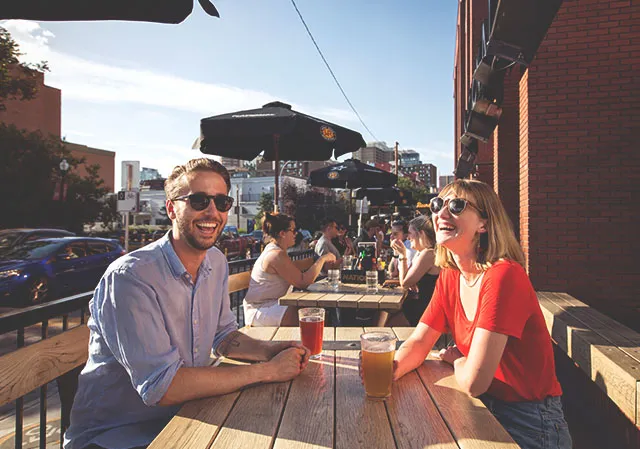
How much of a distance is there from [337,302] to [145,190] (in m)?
84.2

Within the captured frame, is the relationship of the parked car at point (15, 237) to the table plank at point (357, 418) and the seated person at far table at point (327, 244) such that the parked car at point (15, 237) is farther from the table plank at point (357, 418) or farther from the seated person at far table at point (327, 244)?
the table plank at point (357, 418)

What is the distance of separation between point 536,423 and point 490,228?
0.84 meters

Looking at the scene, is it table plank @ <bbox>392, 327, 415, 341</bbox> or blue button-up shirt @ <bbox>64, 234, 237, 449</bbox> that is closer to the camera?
blue button-up shirt @ <bbox>64, 234, 237, 449</bbox>

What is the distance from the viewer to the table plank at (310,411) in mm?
1418

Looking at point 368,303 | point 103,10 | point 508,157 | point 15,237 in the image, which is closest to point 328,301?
point 368,303

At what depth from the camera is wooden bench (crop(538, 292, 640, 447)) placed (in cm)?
223

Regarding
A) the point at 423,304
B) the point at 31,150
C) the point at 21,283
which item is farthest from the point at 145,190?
the point at 423,304

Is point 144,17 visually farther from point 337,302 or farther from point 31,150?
point 31,150

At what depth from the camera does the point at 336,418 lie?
5.18 ft

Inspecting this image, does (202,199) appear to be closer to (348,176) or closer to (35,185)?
(348,176)

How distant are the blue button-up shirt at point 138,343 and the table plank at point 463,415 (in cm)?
98

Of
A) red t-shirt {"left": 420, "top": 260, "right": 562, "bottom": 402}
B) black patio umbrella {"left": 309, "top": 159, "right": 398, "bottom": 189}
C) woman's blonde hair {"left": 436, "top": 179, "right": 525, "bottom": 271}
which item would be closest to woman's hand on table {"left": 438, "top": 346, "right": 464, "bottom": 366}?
red t-shirt {"left": 420, "top": 260, "right": 562, "bottom": 402}

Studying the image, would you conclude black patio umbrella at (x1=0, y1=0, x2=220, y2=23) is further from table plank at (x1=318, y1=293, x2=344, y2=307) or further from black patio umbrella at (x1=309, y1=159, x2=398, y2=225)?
black patio umbrella at (x1=309, y1=159, x2=398, y2=225)

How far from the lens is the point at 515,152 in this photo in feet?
31.0
